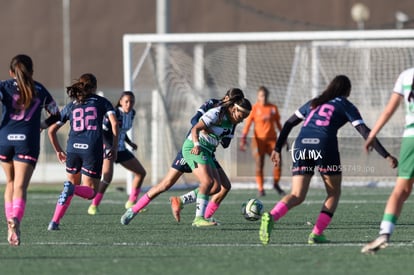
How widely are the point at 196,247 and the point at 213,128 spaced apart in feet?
8.24

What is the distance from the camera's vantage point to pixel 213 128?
43.3 ft

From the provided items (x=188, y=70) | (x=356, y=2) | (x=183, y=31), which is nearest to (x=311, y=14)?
(x=356, y=2)

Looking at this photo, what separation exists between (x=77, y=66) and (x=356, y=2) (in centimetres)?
1345

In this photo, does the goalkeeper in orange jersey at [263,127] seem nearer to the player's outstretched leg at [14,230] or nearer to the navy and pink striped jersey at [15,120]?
the navy and pink striped jersey at [15,120]

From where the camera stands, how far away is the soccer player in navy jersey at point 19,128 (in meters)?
10.9

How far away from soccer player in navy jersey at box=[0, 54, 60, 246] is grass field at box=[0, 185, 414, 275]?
0.54 m

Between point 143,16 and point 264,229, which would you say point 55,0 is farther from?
point 264,229

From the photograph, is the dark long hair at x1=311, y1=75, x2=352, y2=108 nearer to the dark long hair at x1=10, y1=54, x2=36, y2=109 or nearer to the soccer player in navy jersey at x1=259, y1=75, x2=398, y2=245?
the soccer player in navy jersey at x1=259, y1=75, x2=398, y2=245

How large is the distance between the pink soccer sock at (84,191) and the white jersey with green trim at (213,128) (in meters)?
1.44

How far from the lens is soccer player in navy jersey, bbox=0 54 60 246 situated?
35.8 ft

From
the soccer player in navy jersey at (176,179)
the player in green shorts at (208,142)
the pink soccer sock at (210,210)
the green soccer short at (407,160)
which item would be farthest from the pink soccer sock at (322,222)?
the pink soccer sock at (210,210)

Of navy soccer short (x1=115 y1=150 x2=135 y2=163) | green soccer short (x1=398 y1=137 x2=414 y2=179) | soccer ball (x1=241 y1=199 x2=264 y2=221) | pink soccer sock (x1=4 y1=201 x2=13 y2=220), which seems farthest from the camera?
navy soccer short (x1=115 y1=150 x2=135 y2=163)

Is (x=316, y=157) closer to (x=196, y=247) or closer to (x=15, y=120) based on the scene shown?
(x=196, y=247)

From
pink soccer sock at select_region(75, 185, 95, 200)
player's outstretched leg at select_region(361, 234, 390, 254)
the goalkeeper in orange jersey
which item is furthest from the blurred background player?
player's outstretched leg at select_region(361, 234, 390, 254)
